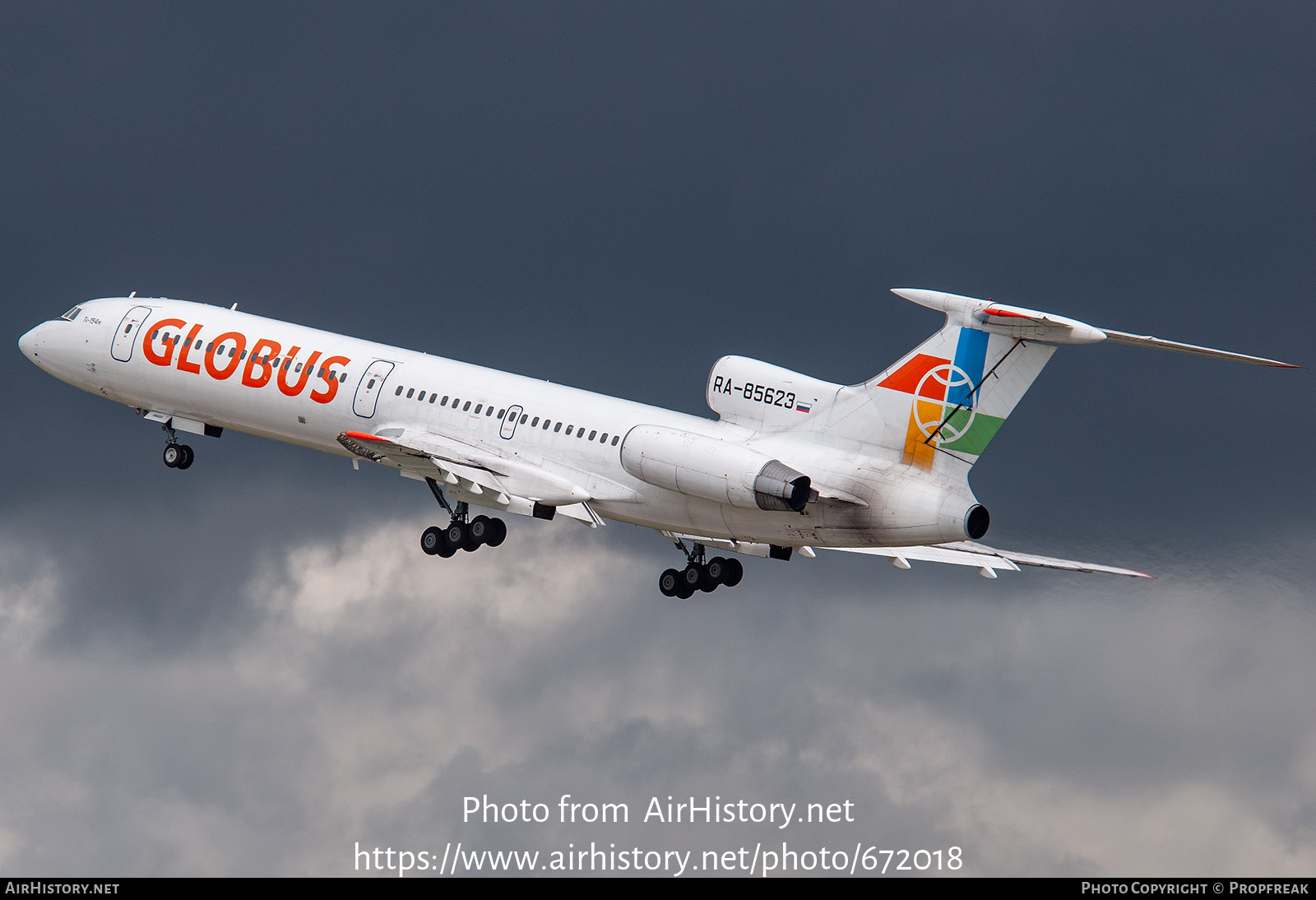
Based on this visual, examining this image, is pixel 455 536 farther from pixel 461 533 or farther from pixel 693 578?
pixel 693 578

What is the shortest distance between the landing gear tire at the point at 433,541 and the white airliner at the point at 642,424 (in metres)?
0.04

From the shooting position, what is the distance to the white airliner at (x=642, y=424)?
44.5 m

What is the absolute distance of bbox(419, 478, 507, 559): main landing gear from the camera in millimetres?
51500

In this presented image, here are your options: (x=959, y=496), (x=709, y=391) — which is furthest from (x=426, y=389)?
(x=959, y=496)

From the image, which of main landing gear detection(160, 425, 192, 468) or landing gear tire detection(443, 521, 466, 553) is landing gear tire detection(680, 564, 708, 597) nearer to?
landing gear tire detection(443, 521, 466, 553)

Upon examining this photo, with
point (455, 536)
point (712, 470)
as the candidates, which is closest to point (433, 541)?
point (455, 536)

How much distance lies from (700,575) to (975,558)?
6.97 meters

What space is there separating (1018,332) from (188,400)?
23.9m

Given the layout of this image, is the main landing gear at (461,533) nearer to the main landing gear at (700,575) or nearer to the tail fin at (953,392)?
the main landing gear at (700,575)

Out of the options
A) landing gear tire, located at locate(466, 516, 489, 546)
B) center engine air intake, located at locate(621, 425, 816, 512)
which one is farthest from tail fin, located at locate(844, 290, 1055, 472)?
landing gear tire, located at locate(466, 516, 489, 546)

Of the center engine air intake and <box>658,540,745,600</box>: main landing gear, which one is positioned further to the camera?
<box>658,540,745,600</box>: main landing gear

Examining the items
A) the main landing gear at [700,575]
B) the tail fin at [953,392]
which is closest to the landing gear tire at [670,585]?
the main landing gear at [700,575]

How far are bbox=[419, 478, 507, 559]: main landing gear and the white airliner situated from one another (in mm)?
42

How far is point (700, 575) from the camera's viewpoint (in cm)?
5209
